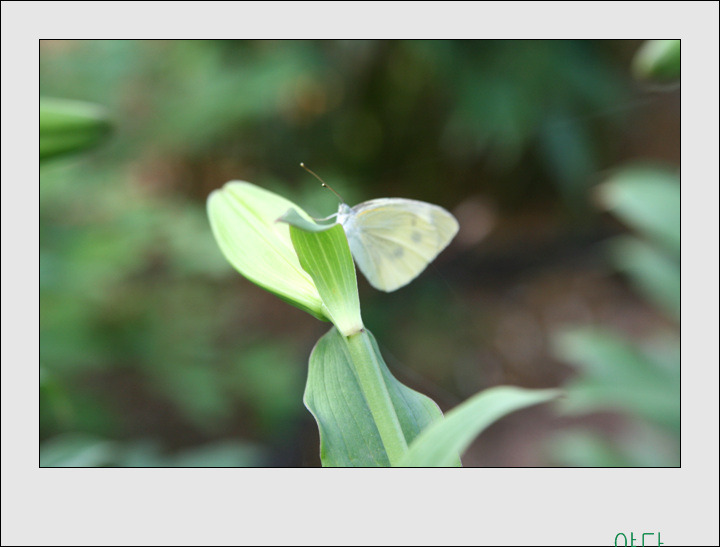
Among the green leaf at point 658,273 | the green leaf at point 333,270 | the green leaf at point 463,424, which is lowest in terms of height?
the green leaf at point 463,424

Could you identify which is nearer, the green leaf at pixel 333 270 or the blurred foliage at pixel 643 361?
the green leaf at pixel 333 270

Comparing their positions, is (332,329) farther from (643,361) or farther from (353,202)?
(353,202)

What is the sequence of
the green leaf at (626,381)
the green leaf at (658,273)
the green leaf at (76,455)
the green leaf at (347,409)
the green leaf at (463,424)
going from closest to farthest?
1. the green leaf at (463,424)
2. the green leaf at (347,409)
3. the green leaf at (76,455)
4. the green leaf at (626,381)
5. the green leaf at (658,273)

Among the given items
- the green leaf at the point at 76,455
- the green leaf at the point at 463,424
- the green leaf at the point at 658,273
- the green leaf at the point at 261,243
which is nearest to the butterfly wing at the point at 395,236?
the green leaf at the point at 261,243

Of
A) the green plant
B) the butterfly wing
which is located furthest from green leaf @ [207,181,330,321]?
the butterfly wing

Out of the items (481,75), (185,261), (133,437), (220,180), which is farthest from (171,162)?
(481,75)

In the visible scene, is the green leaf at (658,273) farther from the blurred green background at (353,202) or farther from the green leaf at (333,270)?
the green leaf at (333,270)
